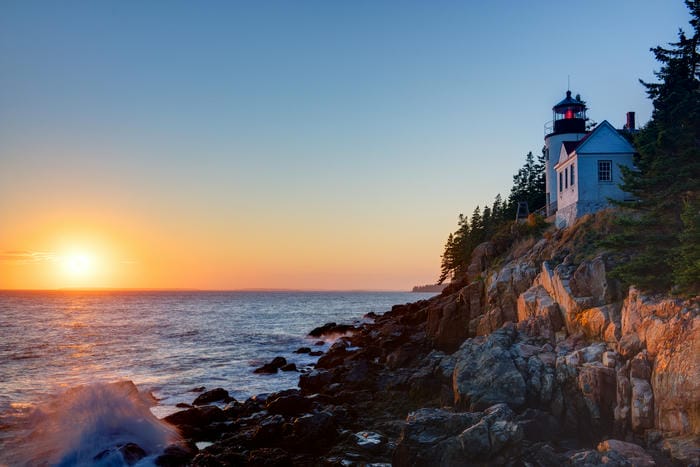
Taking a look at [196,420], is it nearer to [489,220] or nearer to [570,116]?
[570,116]

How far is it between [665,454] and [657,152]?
12.7 metres

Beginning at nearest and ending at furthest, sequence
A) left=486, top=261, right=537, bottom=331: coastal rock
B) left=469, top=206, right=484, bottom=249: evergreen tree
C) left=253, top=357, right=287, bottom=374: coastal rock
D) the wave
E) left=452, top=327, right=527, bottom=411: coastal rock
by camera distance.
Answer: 1. the wave
2. left=452, top=327, right=527, bottom=411: coastal rock
3. left=486, top=261, right=537, bottom=331: coastal rock
4. left=253, top=357, right=287, bottom=374: coastal rock
5. left=469, top=206, right=484, bottom=249: evergreen tree

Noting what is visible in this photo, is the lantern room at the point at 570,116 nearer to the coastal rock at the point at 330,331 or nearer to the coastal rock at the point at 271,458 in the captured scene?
the coastal rock at the point at 330,331

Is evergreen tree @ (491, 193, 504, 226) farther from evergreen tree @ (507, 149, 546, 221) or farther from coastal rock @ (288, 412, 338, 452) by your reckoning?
coastal rock @ (288, 412, 338, 452)

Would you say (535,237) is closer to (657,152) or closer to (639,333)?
(657,152)

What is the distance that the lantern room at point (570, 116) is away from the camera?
122 ft

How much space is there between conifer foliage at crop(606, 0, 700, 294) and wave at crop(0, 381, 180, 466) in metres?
17.0

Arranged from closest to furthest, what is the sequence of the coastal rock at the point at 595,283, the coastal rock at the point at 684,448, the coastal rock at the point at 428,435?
the coastal rock at the point at 684,448 < the coastal rock at the point at 428,435 < the coastal rock at the point at 595,283

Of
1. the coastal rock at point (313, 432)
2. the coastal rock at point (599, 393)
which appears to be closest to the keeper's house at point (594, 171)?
the coastal rock at point (599, 393)

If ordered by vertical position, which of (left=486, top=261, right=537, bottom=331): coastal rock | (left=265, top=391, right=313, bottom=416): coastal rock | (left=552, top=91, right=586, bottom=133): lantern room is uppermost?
(left=552, top=91, right=586, bottom=133): lantern room

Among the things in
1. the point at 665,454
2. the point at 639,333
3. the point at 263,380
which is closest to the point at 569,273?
the point at 639,333

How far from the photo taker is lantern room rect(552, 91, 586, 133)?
37094mm

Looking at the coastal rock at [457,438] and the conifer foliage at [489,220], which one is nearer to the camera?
the coastal rock at [457,438]

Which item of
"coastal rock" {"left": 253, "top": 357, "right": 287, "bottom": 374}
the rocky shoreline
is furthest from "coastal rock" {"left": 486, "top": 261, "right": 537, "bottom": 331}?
"coastal rock" {"left": 253, "top": 357, "right": 287, "bottom": 374}
